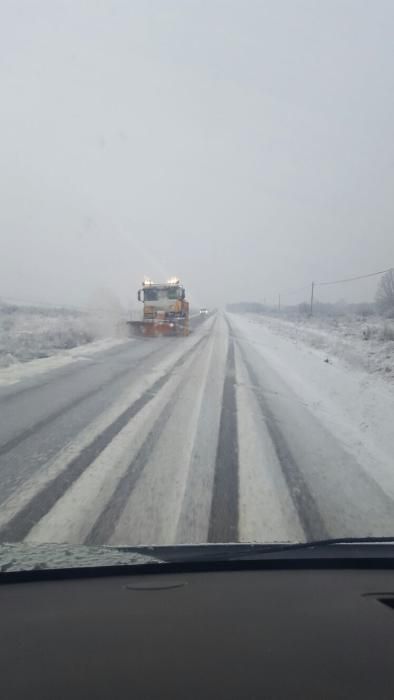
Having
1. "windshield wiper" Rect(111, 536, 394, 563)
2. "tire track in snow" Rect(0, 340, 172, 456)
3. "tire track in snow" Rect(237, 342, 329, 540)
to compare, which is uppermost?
"windshield wiper" Rect(111, 536, 394, 563)

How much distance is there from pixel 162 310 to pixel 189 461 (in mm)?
20325

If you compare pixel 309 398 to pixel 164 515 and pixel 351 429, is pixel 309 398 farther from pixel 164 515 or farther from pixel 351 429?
pixel 164 515

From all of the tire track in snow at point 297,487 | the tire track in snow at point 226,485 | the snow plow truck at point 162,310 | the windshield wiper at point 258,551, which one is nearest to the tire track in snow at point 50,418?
the tire track in snow at point 226,485

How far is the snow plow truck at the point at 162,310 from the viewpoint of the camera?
2364cm

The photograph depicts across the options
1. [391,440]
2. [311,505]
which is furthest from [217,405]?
[311,505]

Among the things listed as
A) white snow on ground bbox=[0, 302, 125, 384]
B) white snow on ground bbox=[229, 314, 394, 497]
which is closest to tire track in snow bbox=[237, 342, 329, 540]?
white snow on ground bbox=[229, 314, 394, 497]

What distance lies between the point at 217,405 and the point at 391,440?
2.88 m

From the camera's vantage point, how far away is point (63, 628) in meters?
1.81

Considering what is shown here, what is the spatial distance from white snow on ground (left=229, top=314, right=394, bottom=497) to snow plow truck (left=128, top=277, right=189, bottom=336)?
960 centimetres

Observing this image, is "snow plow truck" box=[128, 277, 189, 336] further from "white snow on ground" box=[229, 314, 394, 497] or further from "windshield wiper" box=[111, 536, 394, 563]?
"windshield wiper" box=[111, 536, 394, 563]

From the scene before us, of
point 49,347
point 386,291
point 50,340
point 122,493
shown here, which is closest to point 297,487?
point 122,493

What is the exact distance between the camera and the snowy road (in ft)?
11.7

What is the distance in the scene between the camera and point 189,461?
5004 millimetres

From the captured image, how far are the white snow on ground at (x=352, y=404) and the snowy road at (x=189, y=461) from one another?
0.04 meters
